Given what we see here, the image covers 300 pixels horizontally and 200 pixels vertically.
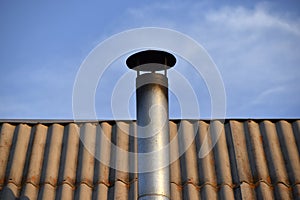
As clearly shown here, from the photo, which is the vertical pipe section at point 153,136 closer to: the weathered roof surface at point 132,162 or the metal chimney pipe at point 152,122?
the metal chimney pipe at point 152,122

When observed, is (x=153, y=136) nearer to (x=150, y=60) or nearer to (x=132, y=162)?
(x=150, y=60)

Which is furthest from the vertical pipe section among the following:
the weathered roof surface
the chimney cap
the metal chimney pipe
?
the weathered roof surface

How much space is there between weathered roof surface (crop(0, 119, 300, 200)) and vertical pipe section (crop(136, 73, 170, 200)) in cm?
151

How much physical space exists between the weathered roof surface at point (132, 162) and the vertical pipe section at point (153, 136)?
4.97 feet

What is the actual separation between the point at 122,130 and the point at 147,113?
252 cm

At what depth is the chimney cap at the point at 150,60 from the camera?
5.74 m

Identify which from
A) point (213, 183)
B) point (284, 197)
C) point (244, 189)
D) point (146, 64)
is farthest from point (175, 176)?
point (146, 64)

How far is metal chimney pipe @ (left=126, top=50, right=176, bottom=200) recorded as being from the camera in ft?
16.8

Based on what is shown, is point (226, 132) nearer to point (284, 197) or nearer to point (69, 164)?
point (284, 197)

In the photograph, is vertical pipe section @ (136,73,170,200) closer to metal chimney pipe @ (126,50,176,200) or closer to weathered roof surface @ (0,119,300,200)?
metal chimney pipe @ (126,50,176,200)

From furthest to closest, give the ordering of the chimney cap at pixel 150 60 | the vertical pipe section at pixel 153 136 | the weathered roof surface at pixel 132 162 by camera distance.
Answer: the weathered roof surface at pixel 132 162 → the chimney cap at pixel 150 60 → the vertical pipe section at pixel 153 136

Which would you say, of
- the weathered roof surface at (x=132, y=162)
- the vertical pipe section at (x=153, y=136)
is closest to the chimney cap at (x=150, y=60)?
the vertical pipe section at (x=153, y=136)

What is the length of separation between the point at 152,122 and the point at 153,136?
20 centimetres

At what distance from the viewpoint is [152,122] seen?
5.55m
